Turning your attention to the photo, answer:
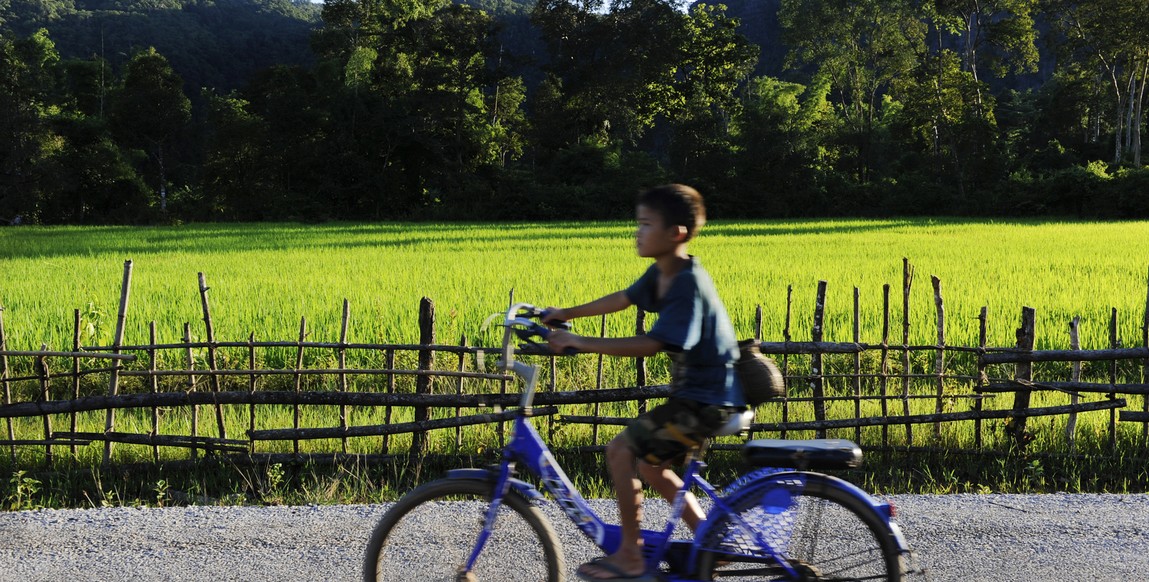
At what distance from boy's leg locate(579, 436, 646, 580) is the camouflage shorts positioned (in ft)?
0.13

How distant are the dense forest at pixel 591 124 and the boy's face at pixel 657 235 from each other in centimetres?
3278

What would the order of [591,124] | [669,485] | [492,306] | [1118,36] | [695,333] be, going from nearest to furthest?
[695,333]
[669,485]
[492,306]
[1118,36]
[591,124]

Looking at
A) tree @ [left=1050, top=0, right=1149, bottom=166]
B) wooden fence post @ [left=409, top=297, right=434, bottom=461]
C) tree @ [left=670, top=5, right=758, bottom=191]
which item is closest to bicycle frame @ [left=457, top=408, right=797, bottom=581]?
wooden fence post @ [left=409, top=297, right=434, bottom=461]

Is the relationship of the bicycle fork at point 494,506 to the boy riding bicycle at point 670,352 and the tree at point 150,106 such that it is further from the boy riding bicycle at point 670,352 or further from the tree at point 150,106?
the tree at point 150,106

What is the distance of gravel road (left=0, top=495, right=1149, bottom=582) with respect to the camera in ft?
11.4

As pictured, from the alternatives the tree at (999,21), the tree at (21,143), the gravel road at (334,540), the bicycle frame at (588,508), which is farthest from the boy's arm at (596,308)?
the tree at (999,21)

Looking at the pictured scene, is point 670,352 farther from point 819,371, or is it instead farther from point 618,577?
point 819,371

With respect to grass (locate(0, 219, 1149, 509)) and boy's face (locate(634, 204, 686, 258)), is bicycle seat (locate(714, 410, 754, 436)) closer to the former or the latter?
boy's face (locate(634, 204, 686, 258))

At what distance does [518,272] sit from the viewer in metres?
14.7

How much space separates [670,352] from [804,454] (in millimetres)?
432

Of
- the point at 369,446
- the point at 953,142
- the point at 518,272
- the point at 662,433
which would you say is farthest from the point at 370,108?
the point at 662,433

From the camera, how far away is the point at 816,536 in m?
2.69

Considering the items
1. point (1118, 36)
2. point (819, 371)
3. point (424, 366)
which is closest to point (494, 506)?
point (424, 366)

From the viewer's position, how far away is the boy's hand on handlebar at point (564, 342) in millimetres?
2602
